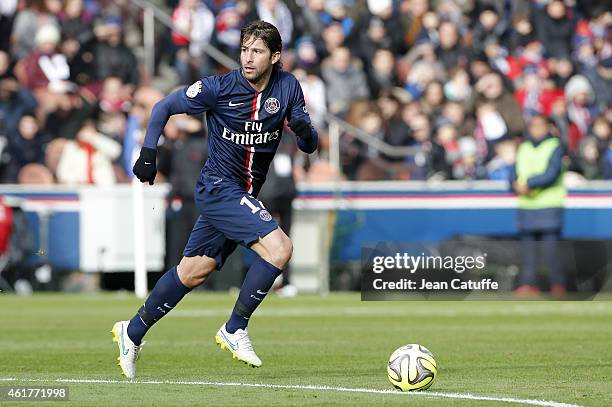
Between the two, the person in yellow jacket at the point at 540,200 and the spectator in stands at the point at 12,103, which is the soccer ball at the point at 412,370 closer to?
the person in yellow jacket at the point at 540,200

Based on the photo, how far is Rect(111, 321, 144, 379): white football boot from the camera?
10.3m

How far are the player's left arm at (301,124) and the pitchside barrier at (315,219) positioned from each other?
1199 cm

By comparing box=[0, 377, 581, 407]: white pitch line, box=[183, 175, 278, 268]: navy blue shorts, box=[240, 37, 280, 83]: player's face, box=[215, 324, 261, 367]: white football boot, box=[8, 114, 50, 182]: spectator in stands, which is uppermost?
box=[8, 114, 50, 182]: spectator in stands

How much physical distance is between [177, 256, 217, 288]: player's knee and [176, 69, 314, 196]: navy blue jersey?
0.58m

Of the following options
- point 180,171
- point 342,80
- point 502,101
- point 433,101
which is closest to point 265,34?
point 180,171

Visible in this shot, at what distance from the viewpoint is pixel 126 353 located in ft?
33.9

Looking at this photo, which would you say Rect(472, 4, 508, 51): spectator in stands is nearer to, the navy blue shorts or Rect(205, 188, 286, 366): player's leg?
the navy blue shorts

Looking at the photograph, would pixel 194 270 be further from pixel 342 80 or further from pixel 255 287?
pixel 342 80

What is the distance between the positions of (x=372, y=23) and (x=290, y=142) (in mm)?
4482

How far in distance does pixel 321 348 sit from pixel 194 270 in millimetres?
2916

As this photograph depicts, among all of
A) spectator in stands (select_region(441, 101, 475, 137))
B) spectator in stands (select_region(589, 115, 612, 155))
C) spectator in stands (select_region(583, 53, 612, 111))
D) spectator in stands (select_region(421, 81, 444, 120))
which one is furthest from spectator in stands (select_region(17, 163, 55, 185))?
spectator in stands (select_region(583, 53, 612, 111))

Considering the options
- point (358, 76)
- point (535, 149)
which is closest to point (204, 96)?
point (535, 149)

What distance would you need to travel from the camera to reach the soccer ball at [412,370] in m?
9.42

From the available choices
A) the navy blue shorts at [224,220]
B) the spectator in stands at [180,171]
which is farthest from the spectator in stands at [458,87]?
the navy blue shorts at [224,220]
